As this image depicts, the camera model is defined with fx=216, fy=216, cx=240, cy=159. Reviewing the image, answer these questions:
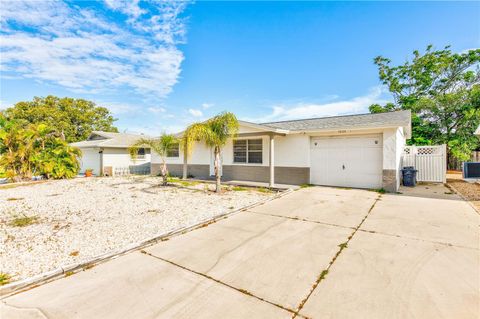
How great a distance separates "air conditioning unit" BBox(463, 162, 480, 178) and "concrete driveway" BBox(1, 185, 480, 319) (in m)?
9.81

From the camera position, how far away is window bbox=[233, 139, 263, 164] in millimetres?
12500

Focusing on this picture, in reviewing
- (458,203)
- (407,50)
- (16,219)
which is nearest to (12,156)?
(16,219)

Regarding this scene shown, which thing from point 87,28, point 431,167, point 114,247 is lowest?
point 114,247

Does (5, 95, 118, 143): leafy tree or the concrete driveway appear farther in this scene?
(5, 95, 118, 143): leafy tree

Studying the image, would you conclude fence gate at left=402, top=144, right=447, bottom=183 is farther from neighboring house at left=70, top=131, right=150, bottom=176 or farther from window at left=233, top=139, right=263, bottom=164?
neighboring house at left=70, top=131, right=150, bottom=176

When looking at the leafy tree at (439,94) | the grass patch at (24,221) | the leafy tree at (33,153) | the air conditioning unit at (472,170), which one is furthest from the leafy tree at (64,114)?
the air conditioning unit at (472,170)

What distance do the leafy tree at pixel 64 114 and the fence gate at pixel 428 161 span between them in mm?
36084

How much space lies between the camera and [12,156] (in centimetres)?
1338

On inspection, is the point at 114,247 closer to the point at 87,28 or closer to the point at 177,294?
the point at 177,294

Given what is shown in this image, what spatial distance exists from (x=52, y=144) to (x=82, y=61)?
611 centimetres

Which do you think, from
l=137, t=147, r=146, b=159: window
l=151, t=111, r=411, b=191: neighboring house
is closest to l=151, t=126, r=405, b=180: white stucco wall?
l=151, t=111, r=411, b=191: neighboring house

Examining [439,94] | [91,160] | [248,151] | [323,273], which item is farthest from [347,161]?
[91,160]

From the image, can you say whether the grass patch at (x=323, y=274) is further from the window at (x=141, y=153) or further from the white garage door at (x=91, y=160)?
the white garage door at (x=91, y=160)

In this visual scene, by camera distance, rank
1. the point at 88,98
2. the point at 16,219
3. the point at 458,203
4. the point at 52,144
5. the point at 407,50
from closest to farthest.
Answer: the point at 16,219, the point at 458,203, the point at 52,144, the point at 407,50, the point at 88,98
